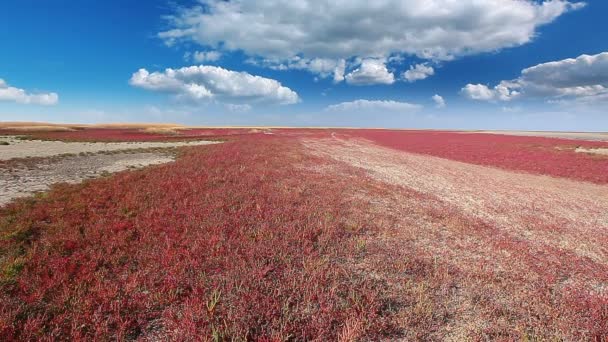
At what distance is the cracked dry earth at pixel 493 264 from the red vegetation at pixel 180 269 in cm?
111

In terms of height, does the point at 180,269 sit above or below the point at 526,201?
above

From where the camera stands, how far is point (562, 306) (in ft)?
21.3

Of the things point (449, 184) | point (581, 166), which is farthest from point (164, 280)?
point (581, 166)

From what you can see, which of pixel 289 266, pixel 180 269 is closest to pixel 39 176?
pixel 180 269

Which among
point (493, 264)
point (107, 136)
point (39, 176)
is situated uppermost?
point (107, 136)

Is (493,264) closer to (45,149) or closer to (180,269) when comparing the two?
(180,269)

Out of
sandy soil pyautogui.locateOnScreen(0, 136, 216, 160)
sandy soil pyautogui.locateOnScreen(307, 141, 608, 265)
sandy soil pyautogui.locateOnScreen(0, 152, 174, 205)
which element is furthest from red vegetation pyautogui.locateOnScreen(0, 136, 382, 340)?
sandy soil pyautogui.locateOnScreen(0, 136, 216, 160)

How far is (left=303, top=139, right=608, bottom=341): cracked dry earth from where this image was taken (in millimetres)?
5918

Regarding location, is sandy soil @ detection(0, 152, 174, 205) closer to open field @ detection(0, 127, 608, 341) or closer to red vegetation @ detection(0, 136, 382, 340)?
open field @ detection(0, 127, 608, 341)

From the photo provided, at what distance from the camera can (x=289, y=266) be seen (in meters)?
7.51

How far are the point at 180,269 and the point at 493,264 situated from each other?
8.51 m

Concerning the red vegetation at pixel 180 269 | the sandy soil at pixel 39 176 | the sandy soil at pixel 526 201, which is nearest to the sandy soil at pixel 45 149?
the sandy soil at pixel 39 176

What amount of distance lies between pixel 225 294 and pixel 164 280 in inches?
56.4

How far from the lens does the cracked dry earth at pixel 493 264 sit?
5918mm
